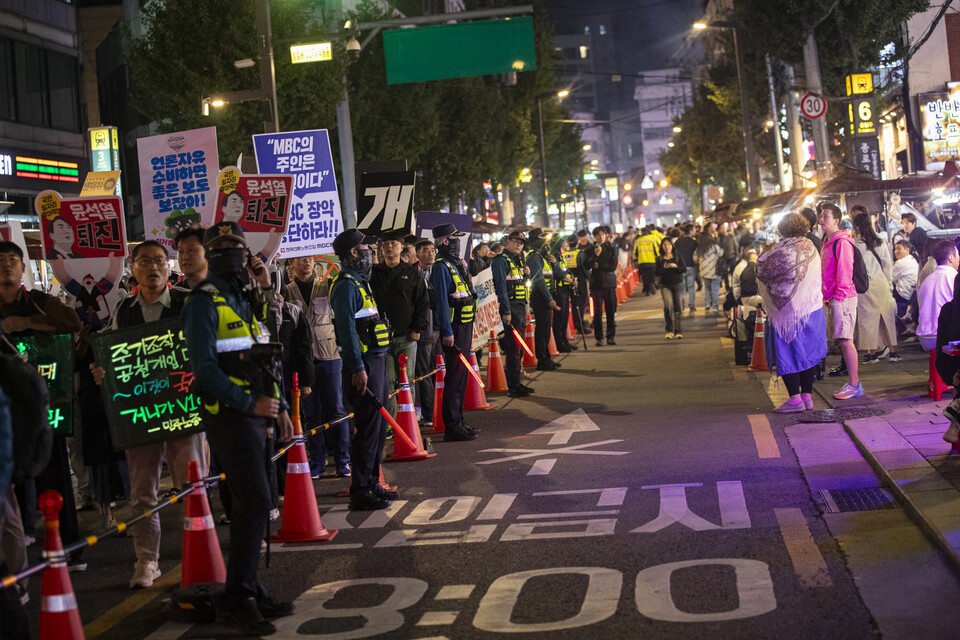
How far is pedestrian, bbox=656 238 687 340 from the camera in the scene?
66.5 feet

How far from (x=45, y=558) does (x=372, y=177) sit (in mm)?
8682

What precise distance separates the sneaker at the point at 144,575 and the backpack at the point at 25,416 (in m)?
1.83

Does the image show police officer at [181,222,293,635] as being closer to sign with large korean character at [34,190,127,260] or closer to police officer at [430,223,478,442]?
sign with large korean character at [34,190,127,260]

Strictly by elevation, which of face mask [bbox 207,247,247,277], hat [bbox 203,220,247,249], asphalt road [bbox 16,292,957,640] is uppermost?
hat [bbox 203,220,247,249]

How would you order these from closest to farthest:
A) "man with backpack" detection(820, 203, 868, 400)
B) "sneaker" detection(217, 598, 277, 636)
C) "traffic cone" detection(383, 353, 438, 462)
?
"sneaker" detection(217, 598, 277, 636) < "traffic cone" detection(383, 353, 438, 462) < "man with backpack" detection(820, 203, 868, 400)

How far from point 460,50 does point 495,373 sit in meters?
8.52

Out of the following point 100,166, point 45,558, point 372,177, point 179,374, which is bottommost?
point 45,558

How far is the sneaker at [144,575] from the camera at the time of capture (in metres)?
6.61

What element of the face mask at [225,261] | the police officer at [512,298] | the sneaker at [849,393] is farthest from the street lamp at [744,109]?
the face mask at [225,261]

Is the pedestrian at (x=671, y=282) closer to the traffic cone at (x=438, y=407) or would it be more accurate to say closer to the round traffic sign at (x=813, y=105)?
the traffic cone at (x=438, y=407)

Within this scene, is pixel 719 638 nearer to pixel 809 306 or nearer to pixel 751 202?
pixel 809 306

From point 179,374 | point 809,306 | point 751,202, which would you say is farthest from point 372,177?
point 751,202

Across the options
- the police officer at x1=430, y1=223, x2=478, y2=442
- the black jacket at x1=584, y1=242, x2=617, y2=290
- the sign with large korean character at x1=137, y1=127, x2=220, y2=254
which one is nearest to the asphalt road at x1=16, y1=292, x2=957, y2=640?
the police officer at x1=430, y1=223, x2=478, y2=442

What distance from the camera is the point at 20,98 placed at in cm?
3747
